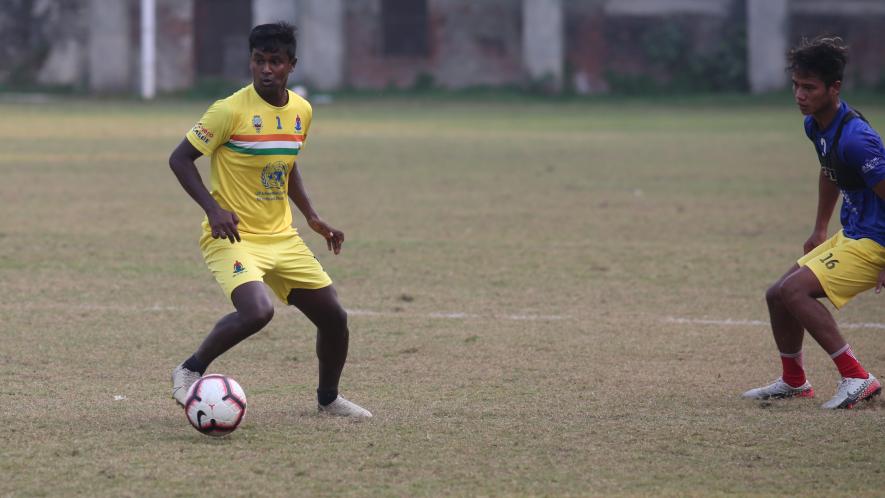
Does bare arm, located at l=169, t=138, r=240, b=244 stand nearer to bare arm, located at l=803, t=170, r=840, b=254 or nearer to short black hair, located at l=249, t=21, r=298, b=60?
short black hair, located at l=249, t=21, r=298, b=60

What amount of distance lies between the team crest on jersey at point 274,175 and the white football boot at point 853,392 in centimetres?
269

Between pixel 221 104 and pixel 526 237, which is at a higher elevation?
pixel 221 104

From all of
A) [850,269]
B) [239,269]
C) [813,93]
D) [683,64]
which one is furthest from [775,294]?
[683,64]

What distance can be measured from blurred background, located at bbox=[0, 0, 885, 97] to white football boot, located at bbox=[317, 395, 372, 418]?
3271 cm

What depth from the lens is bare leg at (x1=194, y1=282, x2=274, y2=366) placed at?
18.2 ft

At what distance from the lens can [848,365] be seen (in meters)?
6.17

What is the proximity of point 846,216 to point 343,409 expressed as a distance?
98.6 inches

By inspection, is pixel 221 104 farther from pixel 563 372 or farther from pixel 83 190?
pixel 83 190

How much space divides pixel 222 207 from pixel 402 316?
3028 mm

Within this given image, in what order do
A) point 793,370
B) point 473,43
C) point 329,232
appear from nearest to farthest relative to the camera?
point 329,232
point 793,370
point 473,43

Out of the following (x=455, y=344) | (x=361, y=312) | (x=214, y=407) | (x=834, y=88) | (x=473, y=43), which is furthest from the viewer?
(x=473, y=43)

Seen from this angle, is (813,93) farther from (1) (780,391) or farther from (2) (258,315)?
(2) (258,315)

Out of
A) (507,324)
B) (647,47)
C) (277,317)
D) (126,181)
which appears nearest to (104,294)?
(277,317)

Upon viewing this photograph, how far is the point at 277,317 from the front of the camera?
28.8 feet
